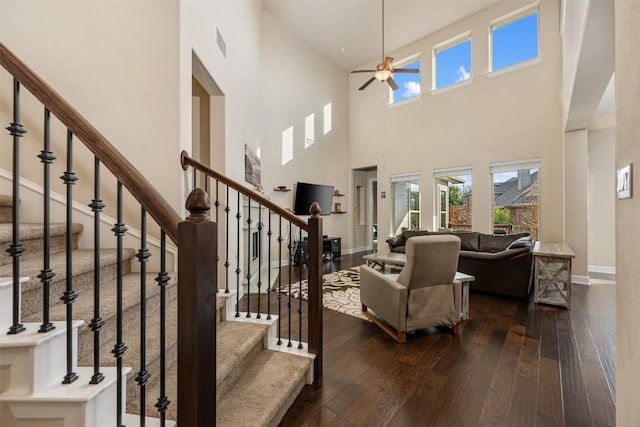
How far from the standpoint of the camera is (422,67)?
670 centimetres

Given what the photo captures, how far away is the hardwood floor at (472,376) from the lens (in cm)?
164

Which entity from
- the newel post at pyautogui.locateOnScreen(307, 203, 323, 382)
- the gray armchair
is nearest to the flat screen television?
the gray armchair

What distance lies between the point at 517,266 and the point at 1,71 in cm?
536

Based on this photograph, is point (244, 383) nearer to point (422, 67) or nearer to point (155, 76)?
point (155, 76)

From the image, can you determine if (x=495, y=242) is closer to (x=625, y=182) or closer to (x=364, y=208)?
(x=625, y=182)

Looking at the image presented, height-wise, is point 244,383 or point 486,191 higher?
point 486,191

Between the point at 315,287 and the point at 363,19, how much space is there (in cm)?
629

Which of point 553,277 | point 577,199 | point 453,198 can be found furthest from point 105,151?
point 453,198

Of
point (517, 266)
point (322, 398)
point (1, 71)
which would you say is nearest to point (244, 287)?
point (322, 398)

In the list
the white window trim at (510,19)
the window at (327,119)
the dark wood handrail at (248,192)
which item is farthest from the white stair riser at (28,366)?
the white window trim at (510,19)

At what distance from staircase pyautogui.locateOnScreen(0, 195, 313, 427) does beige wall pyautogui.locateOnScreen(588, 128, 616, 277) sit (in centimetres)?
643

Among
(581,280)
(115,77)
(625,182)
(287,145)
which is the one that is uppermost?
(287,145)

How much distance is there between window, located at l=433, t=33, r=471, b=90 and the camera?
242 inches

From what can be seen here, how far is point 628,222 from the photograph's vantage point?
1015mm
